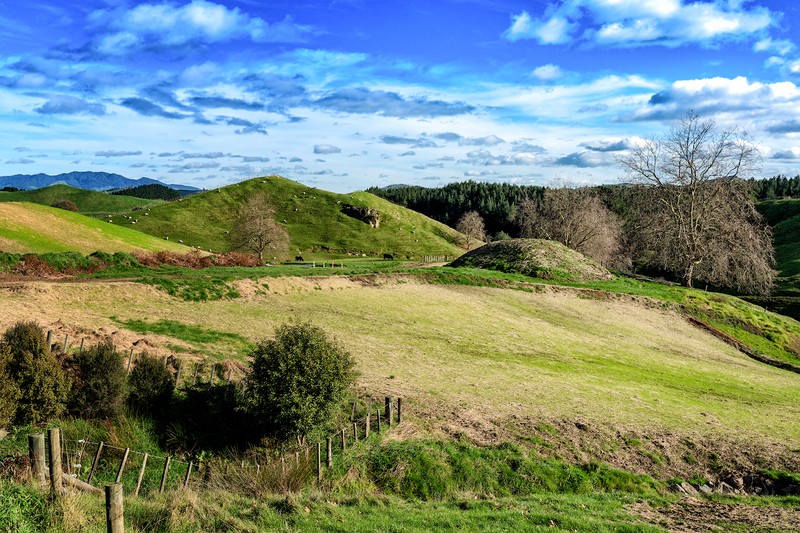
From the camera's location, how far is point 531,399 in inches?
1029

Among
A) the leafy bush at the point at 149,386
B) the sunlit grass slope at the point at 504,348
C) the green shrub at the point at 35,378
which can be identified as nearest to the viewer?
the green shrub at the point at 35,378

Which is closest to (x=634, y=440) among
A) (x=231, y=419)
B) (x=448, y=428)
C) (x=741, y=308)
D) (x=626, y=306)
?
(x=448, y=428)

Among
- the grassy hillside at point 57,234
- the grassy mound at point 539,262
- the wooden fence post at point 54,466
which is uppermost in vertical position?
the grassy hillside at point 57,234

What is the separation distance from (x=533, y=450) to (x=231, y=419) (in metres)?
11.7

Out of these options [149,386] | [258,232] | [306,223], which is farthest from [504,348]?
[306,223]

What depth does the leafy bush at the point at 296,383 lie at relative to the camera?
18688 millimetres

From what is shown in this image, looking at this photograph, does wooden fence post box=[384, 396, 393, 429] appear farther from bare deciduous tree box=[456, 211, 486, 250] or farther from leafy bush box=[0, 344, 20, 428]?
bare deciduous tree box=[456, 211, 486, 250]

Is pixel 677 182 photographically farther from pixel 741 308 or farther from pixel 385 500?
pixel 385 500

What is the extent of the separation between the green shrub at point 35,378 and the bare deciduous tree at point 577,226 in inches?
3583

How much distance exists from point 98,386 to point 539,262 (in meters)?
59.6

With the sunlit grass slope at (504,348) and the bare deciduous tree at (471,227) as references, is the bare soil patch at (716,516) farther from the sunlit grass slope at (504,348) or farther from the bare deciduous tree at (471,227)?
the bare deciduous tree at (471,227)

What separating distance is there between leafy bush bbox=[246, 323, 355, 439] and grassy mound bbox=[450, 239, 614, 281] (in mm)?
52914

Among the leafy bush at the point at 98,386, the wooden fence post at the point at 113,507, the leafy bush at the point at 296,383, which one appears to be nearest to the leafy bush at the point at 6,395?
the leafy bush at the point at 98,386

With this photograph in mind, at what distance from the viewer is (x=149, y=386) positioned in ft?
67.9
